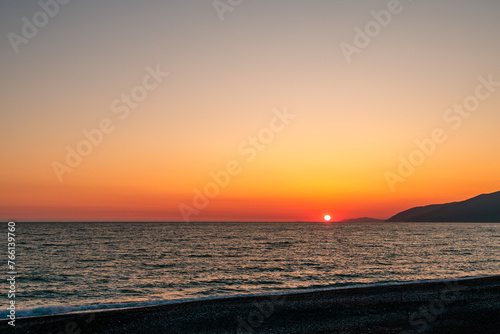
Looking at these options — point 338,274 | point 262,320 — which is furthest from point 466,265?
point 262,320

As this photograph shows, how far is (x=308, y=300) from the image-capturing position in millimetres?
21016

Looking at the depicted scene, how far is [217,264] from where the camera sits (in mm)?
51625

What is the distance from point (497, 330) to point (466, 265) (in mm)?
42094

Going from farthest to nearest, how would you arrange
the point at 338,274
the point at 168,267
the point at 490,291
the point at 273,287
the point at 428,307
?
the point at 168,267 → the point at 338,274 → the point at 273,287 → the point at 490,291 → the point at 428,307

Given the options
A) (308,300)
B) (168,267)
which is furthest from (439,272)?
(168,267)

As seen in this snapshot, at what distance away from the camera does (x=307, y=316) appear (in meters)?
18.2

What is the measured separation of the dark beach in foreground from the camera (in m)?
16.3

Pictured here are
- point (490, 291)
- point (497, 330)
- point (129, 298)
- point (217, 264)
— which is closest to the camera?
point (497, 330)

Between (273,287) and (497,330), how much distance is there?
822 inches

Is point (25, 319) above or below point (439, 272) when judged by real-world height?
above

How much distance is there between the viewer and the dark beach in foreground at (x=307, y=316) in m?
16.3

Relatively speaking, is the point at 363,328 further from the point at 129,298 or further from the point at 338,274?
the point at 338,274

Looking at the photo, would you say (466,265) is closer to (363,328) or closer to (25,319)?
(363,328)

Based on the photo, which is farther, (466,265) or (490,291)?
(466,265)
